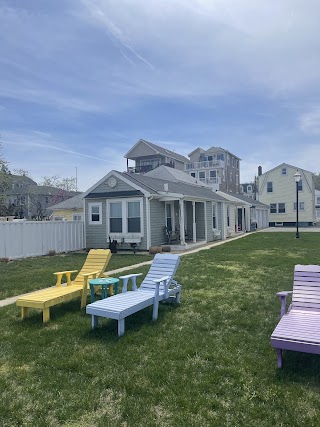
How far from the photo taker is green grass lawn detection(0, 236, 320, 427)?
116 inches

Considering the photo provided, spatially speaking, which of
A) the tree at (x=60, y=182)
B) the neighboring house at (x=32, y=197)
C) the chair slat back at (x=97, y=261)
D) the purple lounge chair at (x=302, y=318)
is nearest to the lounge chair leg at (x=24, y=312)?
the chair slat back at (x=97, y=261)

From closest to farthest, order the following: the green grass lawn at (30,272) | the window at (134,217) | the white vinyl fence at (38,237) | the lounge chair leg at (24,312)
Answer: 1. the lounge chair leg at (24,312)
2. the green grass lawn at (30,272)
3. the white vinyl fence at (38,237)
4. the window at (134,217)

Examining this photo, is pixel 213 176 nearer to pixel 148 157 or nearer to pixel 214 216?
pixel 148 157

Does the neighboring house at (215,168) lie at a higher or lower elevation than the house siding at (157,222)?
higher

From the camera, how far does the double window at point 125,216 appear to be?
16500 mm

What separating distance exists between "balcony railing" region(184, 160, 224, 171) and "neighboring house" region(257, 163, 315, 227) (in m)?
7.52

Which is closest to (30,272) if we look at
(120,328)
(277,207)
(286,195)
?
(120,328)

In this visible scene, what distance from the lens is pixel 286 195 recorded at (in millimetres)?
41875

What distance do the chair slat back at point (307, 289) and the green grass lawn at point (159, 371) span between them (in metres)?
0.65

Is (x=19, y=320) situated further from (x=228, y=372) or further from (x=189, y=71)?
(x=189, y=71)

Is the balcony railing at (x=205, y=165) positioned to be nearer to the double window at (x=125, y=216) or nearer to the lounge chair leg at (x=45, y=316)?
the double window at (x=125, y=216)

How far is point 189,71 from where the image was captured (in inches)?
586

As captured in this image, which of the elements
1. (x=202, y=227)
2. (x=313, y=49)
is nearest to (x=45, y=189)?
(x=202, y=227)

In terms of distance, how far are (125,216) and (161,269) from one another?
1024 centimetres
